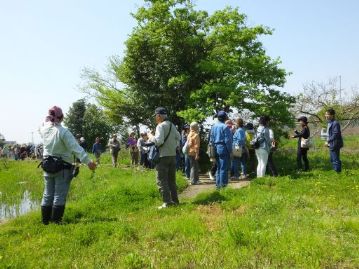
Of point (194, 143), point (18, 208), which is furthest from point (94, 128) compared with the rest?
point (194, 143)

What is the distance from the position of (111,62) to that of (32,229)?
2637 cm

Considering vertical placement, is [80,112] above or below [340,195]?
above

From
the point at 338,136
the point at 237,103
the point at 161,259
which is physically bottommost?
the point at 161,259

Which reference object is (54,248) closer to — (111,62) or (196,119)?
(196,119)

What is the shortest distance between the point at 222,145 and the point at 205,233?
4.05m

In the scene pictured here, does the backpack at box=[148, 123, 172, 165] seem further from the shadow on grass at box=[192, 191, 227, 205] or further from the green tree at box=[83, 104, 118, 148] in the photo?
the green tree at box=[83, 104, 118, 148]

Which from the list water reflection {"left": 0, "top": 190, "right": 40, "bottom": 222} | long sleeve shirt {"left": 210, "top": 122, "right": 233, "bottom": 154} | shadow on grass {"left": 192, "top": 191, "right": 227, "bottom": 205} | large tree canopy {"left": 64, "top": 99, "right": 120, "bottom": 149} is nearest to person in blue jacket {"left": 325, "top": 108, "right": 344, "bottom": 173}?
long sleeve shirt {"left": 210, "top": 122, "right": 233, "bottom": 154}

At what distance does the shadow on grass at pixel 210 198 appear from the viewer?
28.1 ft

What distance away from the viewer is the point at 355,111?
26.7 m

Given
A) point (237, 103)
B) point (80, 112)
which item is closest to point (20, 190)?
point (237, 103)

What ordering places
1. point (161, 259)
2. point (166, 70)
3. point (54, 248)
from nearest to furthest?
point (161, 259), point (54, 248), point (166, 70)

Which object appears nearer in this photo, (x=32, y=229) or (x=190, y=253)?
(x=190, y=253)

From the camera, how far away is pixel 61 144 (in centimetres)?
732

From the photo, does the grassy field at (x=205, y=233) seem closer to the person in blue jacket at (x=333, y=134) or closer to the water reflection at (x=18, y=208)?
the person in blue jacket at (x=333, y=134)
